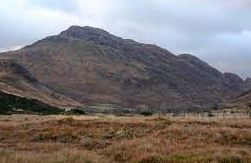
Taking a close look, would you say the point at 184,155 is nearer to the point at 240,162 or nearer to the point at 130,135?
the point at 240,162

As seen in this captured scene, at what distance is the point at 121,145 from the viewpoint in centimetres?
2936

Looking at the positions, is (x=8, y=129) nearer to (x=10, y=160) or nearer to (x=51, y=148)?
(x=51, y=148)

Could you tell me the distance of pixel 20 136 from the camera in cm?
3884

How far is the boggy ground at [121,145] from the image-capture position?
24.0m

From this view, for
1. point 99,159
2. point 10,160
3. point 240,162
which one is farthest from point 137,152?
point 10,160

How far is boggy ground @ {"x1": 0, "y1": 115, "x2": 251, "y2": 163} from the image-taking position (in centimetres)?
2405

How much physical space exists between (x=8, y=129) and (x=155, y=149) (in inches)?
831

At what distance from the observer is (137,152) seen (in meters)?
26.4

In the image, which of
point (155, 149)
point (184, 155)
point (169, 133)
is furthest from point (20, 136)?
point (184, 155)

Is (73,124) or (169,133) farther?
(73,124)

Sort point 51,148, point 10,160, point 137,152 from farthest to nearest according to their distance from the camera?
point 51,148 < point 137,152 < point 10,160

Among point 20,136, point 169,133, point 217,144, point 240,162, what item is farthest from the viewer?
point 20,136

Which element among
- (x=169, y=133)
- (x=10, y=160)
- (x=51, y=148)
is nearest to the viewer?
(x=10, y=160)

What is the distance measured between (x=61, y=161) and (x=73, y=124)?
2435 centimetres
